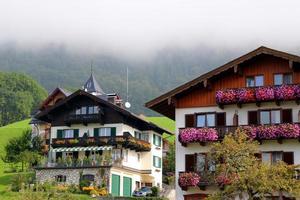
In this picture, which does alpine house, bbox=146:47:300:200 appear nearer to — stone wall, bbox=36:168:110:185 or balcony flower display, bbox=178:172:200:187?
balcony flower display, bbox=178:172:200:187

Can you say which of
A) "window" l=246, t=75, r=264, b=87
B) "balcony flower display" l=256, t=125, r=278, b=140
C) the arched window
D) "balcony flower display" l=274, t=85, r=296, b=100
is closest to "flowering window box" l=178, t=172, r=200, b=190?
"balcony flower display" l=256, t=125, r=278, b=140

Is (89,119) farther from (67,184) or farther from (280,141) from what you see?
(280,141)

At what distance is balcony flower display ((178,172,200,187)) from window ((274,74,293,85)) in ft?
26.0

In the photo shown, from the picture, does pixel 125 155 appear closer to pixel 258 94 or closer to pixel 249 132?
pixel 249 132

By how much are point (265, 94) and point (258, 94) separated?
0.44 metres

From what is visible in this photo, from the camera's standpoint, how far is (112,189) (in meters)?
57.2

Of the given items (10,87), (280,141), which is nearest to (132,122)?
(280,141)

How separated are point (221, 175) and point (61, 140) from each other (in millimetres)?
30084

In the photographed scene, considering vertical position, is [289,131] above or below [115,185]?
above

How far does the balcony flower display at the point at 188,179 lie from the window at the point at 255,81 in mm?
6953

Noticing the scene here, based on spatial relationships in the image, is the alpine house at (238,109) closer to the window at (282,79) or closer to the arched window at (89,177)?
the window at (282,79)

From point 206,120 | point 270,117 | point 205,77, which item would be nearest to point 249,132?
point 270,117

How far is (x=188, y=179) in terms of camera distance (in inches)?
1581

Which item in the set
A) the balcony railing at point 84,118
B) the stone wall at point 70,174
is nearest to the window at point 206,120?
the stone wall at point 70,174
